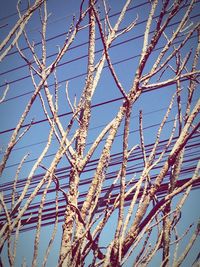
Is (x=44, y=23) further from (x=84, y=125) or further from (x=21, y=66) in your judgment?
(x=21, y=66)

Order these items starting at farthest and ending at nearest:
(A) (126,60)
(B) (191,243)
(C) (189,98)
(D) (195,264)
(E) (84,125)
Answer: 1. (A) (126,60)
2. (E) (84,125)
3. (C) (189,98)
4. (B) (191,243)
5. (D) (195,264)

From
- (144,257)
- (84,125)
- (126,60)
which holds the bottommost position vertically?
(144,257)

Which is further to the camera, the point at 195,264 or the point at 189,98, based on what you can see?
the point at 189,98

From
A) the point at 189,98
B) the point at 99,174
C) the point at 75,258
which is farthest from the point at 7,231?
the point at 189,98

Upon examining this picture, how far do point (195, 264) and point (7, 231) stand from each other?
80cm

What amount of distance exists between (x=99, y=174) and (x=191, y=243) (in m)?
0.53

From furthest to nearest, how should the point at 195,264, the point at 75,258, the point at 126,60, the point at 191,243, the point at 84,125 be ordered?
the point at 126,60 → the point at 84,125 → the point at 75,258 → the point at 191,243 → the point at 195,264

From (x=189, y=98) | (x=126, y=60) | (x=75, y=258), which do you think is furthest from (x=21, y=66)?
(x=75, y=258)

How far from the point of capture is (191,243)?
1.15m

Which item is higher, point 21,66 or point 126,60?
point 21,66

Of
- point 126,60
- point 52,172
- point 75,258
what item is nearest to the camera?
point 75,258

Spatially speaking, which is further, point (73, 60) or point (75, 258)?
point (73, 60)

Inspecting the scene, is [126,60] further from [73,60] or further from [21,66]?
[21,66]

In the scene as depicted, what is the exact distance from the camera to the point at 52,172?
141 cm
